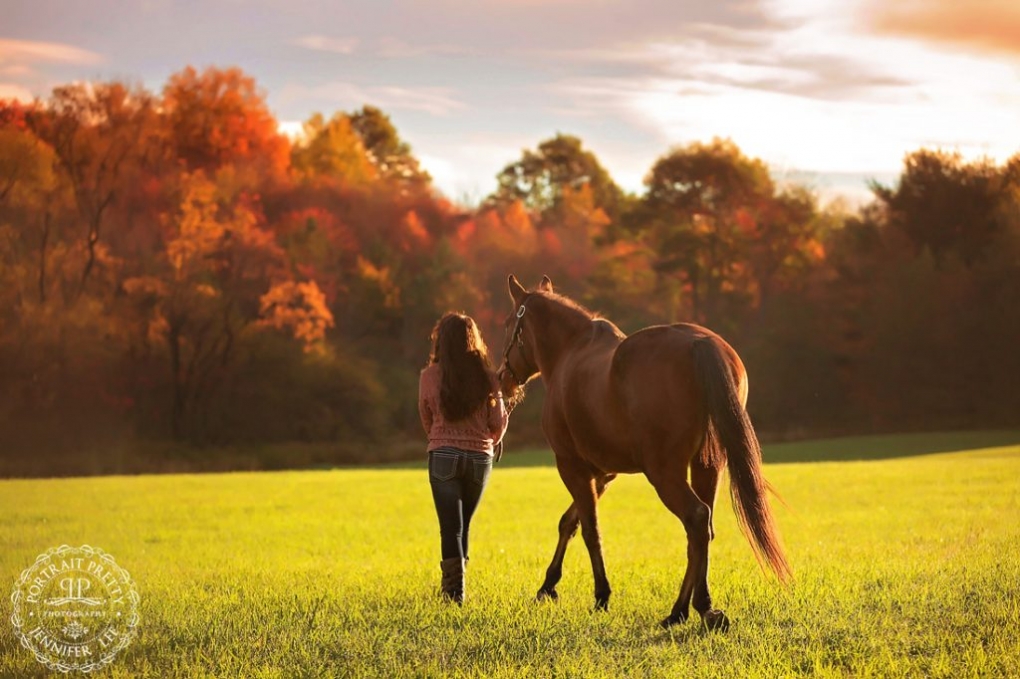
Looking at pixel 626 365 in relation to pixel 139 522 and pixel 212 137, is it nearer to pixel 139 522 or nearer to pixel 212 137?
pixel 139 522

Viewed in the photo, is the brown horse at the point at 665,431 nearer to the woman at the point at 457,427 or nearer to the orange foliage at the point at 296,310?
the woman at the point at 457,427

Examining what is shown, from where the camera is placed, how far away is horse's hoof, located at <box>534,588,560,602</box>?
8.22 meters

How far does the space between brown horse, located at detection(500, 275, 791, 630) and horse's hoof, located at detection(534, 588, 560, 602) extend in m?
0.01

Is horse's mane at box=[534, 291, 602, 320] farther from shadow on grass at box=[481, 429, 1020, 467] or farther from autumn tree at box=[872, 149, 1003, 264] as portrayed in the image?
autumn tree at box=[872, 149, 1003, 264]

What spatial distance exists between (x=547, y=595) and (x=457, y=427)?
1447 millimetres

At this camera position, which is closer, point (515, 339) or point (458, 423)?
point (458, 423)

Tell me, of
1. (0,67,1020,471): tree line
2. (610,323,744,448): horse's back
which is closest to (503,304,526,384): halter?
(610,323,744,448): horse's back

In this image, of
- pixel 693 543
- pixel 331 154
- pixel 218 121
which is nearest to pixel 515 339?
pixel 693 543

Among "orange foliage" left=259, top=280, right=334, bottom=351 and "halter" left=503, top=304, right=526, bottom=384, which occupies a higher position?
"orange foliage" left=259, top=280, right=334, bottom=351

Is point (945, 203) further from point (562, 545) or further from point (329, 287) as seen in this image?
point (562, 545)

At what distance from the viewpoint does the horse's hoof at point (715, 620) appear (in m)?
6.80

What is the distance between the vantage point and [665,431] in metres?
7.25

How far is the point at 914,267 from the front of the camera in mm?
46500

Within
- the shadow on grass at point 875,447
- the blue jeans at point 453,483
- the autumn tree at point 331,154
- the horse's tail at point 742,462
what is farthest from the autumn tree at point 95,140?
the horse's tail at point 742,462
